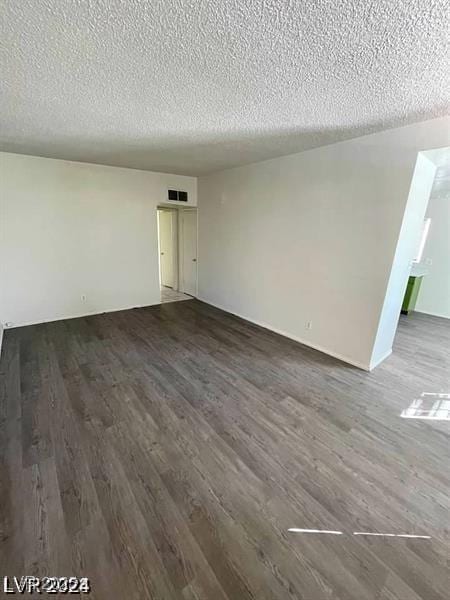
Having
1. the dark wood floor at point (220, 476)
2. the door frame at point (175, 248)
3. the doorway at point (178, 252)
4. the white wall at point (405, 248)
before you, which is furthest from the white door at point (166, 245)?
the white wall at point (405, 248)

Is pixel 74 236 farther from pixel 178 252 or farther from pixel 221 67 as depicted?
pixel 221 67

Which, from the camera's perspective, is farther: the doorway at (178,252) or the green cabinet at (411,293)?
the doorway at (178,252)

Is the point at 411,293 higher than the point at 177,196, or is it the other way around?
the point at 177,196

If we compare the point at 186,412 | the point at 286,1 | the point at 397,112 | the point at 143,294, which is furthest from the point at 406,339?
the point at 143,294

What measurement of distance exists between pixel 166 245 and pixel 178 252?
1.72ft

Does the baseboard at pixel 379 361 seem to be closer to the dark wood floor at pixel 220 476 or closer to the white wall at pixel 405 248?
the white wall at pixel 405 248

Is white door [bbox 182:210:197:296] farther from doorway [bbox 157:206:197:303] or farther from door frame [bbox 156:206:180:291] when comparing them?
door frame [bbox 156:206:180:291]

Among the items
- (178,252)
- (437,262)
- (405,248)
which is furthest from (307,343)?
(178,252)

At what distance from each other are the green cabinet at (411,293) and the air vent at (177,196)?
5.02m

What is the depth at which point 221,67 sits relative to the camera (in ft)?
5.43

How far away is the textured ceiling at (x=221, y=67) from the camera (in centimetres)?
123

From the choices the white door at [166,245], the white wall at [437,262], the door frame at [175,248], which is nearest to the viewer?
the white wall at [437,262]

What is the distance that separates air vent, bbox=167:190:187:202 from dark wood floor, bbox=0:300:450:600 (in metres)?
3.53

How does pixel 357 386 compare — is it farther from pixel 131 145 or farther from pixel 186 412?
pixel 131 145
